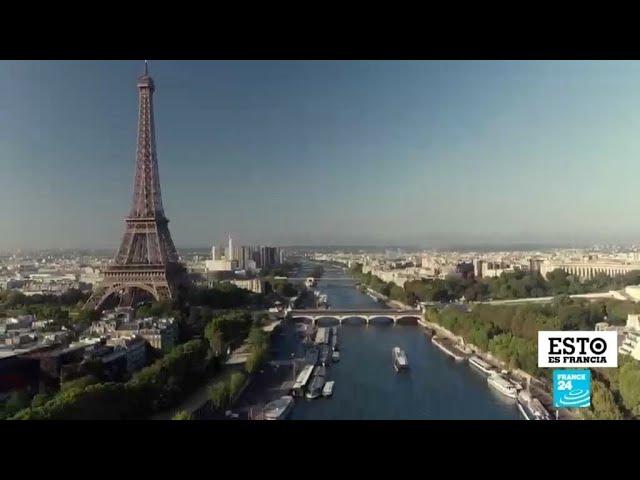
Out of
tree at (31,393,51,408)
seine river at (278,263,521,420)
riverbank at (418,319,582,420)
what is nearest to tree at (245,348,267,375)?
seine river at (278,263,521,420)

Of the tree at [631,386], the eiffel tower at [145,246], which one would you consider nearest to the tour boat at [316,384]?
the eiffel tower at [145,246]

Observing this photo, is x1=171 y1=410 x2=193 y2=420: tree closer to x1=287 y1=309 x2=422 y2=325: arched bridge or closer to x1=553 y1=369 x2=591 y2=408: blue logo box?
x1=287 y1=309 x2=422 y2=325: arched bridge

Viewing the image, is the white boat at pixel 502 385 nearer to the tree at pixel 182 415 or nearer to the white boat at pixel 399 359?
the white boat at pixel 399 359

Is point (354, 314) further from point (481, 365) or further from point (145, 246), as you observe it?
point (145, 246)
